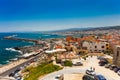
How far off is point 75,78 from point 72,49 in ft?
74.4

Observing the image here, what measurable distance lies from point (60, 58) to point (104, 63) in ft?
21.9

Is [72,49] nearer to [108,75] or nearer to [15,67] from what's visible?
[15,67]

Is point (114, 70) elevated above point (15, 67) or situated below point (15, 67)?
above

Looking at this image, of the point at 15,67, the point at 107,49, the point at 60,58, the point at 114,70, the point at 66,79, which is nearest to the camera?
the point at 66,79

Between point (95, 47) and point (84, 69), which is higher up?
point (95, 47)

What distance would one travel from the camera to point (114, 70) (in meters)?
28.3

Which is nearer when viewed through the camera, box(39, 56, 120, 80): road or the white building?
box(39, 56, 120, 80): road

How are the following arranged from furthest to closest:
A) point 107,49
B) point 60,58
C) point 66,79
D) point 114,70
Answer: point 107,49
point 60,58
point 114,70
point 66,79

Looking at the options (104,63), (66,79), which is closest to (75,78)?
(66,79)

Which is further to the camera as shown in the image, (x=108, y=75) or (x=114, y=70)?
(x=114, y=70)

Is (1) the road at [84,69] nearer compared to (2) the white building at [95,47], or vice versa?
(1) the road at [84,69]

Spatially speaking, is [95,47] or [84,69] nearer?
[84,69]

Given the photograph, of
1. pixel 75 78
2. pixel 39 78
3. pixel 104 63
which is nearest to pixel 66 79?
pixel 75 78

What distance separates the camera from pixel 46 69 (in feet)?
99.7
